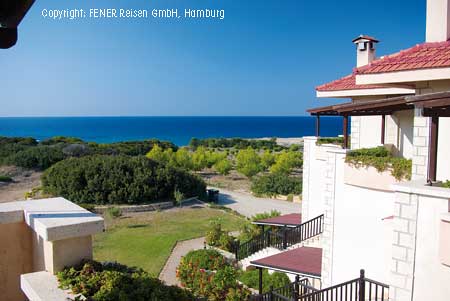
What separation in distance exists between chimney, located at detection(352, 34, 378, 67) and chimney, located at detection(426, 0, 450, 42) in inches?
164

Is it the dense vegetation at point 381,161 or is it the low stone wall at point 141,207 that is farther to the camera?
the low stone wall at point 141,207

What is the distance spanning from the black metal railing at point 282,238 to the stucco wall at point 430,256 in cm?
689

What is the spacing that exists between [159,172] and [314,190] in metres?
12.9

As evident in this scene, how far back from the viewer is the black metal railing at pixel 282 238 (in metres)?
11.9

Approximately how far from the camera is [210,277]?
33.7 ft

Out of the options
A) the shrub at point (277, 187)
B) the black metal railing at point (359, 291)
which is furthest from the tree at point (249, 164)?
the black metal railing at point (359, 291)

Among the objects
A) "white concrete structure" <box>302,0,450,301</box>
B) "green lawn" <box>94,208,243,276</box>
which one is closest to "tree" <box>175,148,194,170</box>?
"green lawn" <box>94,208,243,276</box>

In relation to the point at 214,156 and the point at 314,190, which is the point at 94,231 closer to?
the point at 314,190

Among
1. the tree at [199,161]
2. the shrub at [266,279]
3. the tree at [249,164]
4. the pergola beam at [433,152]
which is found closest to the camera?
the pergola beam at [433,152]

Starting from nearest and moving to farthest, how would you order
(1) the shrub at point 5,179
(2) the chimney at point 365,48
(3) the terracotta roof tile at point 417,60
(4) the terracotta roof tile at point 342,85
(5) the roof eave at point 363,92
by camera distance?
(3) the terracotta roof tile at point 417,60 → (5) the roof eave at point 363,92 → (4) the terracotta roof tile at point 342,85 → (2) the chimney at point 365,48 → (1) the shrub at point 5,179

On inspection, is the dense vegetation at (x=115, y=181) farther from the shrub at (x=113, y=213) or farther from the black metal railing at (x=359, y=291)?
the black metal railing at (x=359, y=291)

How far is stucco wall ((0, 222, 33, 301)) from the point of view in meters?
2.98


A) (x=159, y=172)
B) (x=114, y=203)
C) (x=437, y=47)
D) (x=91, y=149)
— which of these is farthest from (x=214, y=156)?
(x=437, y=47)

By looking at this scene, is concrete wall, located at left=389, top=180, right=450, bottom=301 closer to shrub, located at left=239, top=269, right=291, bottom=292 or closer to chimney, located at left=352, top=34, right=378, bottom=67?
shrub, located at left=239, top=269, right=291, bottom=292
